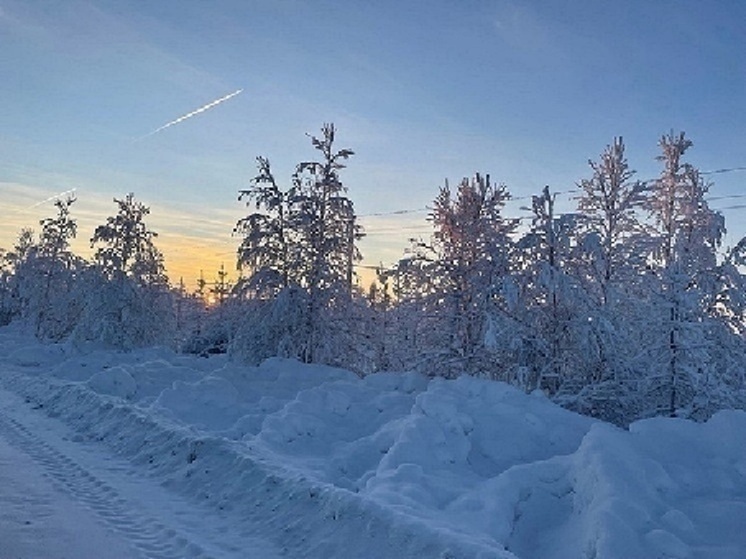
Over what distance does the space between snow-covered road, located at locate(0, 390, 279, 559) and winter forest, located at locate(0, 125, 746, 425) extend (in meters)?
8.30

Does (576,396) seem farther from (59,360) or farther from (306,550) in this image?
(59,360)

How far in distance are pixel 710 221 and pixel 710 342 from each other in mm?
9798

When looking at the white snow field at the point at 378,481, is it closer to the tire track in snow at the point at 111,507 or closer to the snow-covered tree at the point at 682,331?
the tire track in snow at the point at 111,507

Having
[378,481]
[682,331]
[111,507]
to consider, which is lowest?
[111,507]

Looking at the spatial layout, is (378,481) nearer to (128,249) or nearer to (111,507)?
(111,507)

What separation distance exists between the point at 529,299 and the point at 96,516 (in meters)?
10.7

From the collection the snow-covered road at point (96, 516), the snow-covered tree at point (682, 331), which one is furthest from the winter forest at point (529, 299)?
the snow-covered road at point (96, 516)

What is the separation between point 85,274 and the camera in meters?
30.1

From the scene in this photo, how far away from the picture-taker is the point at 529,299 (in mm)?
14852

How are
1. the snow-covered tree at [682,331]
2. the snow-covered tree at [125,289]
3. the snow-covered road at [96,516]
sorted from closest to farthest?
the snow-covered road at [96,516]
the snow-covered tree at [682,331]
the snow-covered tree at [125,289]

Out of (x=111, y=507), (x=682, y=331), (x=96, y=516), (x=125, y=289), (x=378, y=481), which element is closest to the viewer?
(x=96, y=516)

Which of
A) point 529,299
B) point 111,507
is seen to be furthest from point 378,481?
point 529,299

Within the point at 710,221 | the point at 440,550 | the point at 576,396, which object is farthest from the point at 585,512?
the point at 710,221

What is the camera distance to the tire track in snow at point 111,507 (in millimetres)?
5852
